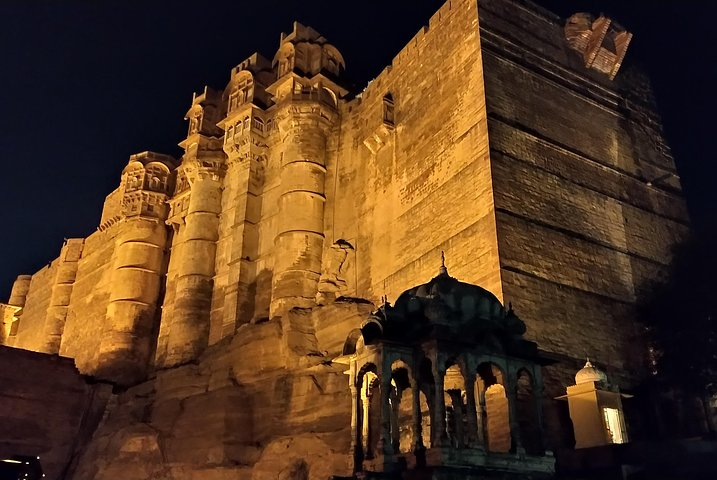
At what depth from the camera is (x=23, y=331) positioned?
28.4 m

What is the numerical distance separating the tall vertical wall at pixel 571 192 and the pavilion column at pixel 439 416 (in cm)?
471

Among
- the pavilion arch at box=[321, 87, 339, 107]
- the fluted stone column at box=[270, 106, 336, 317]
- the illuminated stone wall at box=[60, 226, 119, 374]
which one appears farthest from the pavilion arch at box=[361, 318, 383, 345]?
the illuminated stone wall at box=[60, 226, 119, 374]

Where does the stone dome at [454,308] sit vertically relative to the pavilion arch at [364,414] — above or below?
above

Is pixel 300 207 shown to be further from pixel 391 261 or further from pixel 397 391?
pixel 397 391

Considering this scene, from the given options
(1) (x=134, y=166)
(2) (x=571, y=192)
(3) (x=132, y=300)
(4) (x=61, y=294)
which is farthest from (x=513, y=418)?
(4) (x=61, y=294)

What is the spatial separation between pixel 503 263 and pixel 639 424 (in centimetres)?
345

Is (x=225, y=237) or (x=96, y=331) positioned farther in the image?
(x=96, y=331)

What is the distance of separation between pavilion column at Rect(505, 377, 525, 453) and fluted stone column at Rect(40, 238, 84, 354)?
21.9 m

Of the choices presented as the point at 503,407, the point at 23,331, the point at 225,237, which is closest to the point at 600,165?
the point at 503,407

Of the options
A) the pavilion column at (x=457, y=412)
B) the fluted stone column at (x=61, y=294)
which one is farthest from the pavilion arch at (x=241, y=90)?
the pavilion column at (x=457, y=412)

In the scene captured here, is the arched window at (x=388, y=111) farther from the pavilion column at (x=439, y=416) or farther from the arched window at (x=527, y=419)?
the pavilion column at (x=439, y=416)

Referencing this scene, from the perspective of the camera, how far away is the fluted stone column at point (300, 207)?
15445 mm

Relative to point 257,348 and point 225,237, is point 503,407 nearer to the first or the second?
point 257,348

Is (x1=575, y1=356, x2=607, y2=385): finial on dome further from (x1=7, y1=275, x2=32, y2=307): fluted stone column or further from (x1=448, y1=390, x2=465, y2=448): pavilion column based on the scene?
(x1=7, y1=275, x2=32, y2=307): fluted stone column
